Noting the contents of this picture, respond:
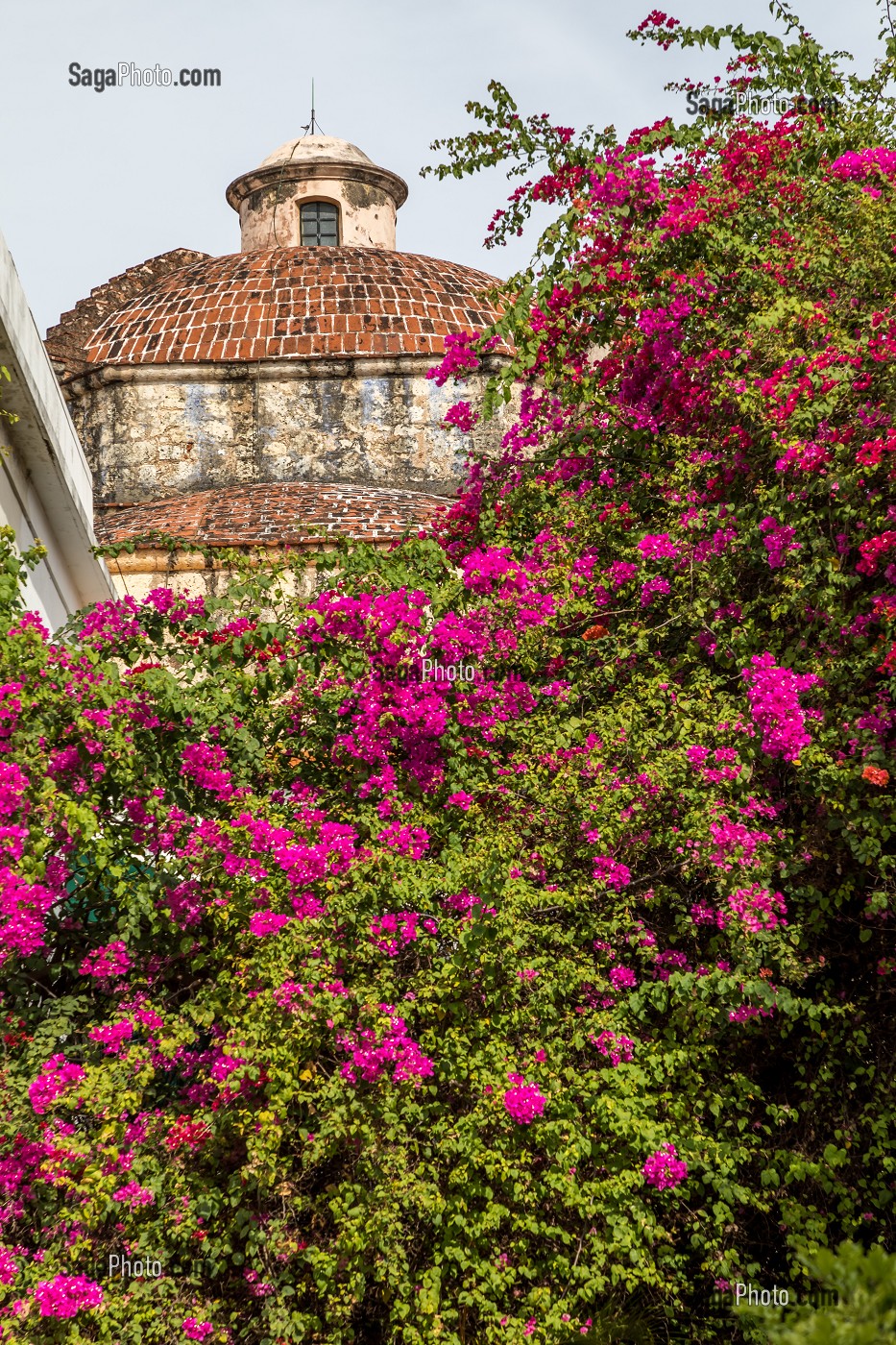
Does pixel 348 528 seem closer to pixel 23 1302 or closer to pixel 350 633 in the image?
pixel 350 633

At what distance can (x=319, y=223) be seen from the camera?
62.8ft

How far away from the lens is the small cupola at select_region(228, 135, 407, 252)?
18984 mm

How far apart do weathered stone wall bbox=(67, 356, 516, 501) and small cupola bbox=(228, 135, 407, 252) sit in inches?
169

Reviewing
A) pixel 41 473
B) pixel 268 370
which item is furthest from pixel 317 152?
pixel 41 473

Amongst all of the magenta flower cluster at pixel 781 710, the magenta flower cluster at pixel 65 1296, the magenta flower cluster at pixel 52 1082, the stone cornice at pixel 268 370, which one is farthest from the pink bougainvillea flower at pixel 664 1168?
the stone cornice at pixel 268 370

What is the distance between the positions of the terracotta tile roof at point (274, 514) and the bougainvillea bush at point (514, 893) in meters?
5.02

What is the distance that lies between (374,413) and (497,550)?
31.0 feet

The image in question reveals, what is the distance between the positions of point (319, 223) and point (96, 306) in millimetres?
3374

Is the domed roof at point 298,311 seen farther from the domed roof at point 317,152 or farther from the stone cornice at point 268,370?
the domed roof at point 317,152

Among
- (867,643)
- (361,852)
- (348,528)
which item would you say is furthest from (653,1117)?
(348,528)

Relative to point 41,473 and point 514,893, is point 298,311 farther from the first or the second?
point 514,893

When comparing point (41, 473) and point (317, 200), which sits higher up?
point (317, 200)

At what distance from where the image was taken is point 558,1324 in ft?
15.0

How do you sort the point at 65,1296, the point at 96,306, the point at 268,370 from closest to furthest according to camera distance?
the point at 65,1296 < the point at 268,370 < the point at 96,306
